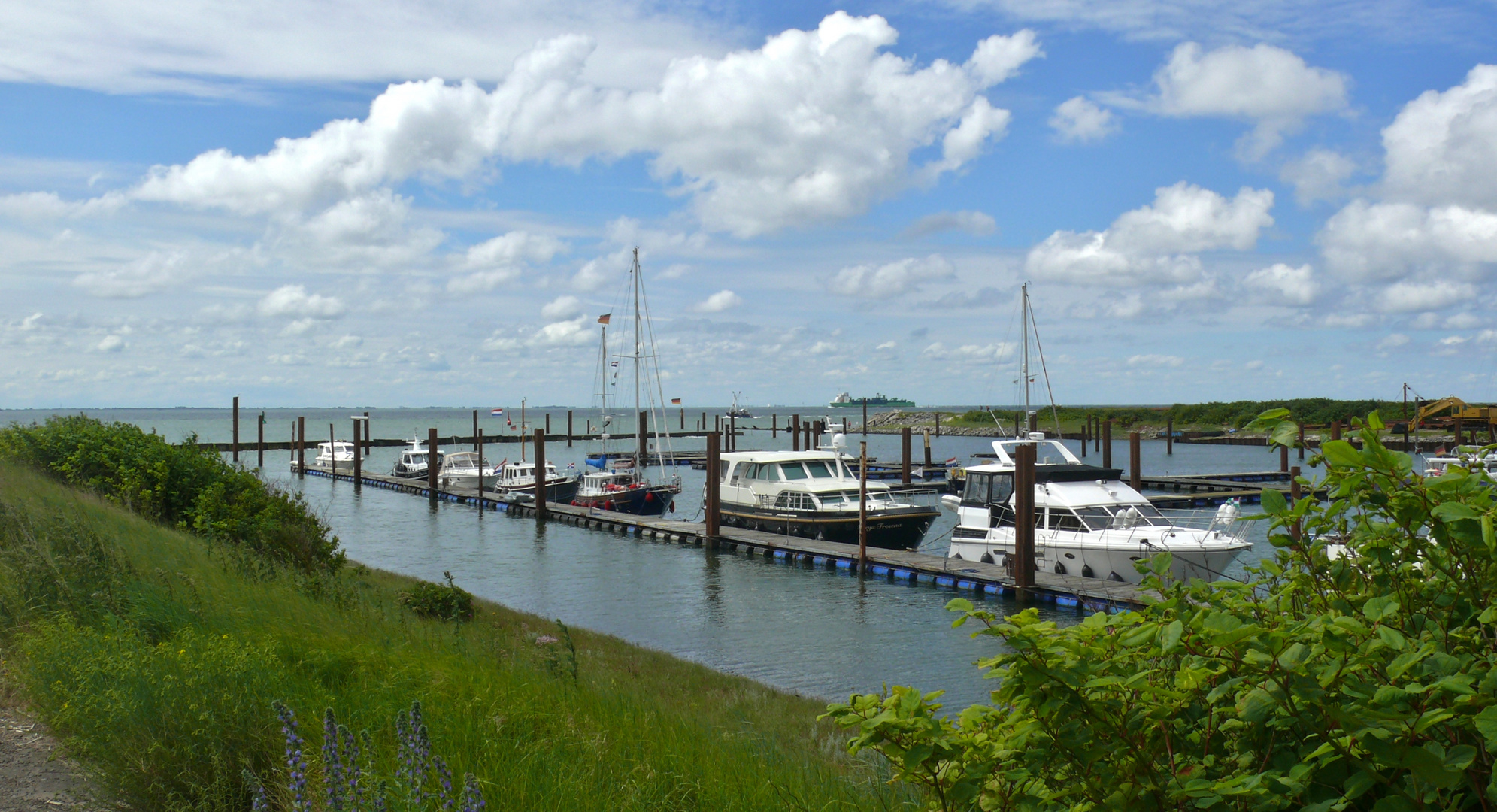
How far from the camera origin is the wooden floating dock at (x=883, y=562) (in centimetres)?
2225

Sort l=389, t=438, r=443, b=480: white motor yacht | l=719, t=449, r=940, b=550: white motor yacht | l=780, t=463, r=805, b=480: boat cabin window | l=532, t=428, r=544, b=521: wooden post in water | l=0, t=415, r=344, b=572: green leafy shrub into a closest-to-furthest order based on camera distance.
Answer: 1. l=0, t=415, r=344, b=572: green leafy shrub
2. l=719, t=449, r=940, b=550: white motor yacht
3. l=780, t=463, r=805, b=480: boat cabin window
4. l=532, t=428, r=544, b=521: wooden post in water
5. l=389, t=438, r=443, b=480: white motor yacht

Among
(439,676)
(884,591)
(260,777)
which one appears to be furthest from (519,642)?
(884,591)

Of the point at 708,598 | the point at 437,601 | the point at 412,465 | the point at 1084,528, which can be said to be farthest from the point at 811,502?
the point at 412,465

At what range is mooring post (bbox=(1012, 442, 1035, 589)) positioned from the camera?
22797 millimetres

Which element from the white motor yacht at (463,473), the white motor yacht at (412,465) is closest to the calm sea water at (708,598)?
the white motor yacht at (463,473)

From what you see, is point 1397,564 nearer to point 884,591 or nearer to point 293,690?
point 293,690

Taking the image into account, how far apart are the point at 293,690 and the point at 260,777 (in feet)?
2.71

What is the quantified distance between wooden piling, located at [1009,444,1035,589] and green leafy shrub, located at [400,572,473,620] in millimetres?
12208

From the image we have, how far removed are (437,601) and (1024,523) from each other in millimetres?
12962

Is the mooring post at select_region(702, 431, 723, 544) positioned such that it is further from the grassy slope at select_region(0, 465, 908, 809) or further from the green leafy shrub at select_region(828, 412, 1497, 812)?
the green leafy shrub at select_region(828, 412, 1497, 812)

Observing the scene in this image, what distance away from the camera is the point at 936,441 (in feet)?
443

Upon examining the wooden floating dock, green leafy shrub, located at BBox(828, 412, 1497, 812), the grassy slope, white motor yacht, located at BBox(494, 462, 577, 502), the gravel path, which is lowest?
the wooden floating dock

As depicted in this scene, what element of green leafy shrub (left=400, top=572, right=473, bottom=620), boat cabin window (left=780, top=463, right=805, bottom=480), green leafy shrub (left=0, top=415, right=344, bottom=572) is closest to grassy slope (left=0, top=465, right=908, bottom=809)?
green leafy shrub (left=0, top=415, right=344, bottom=572)

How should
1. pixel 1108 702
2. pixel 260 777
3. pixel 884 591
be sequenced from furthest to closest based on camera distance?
pixel 884 591 < pixel 260 777 < pixel 1108 702
